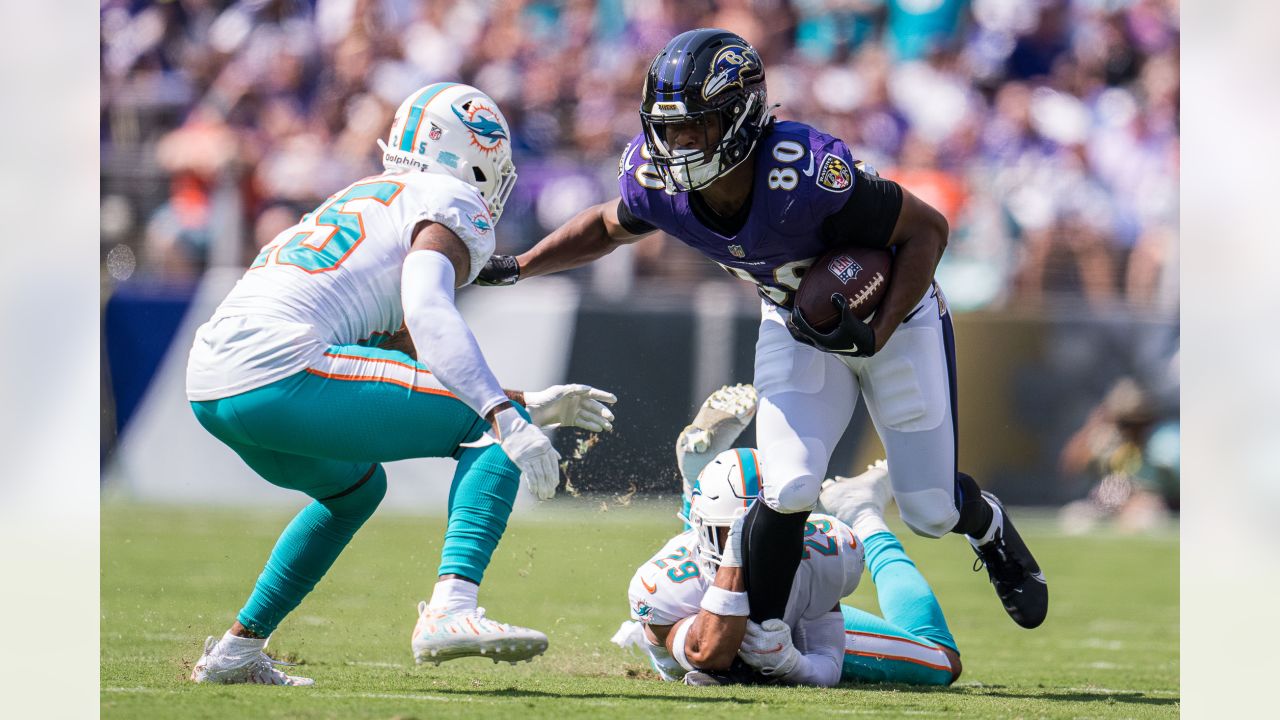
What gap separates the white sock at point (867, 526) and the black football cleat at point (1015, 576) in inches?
10.9

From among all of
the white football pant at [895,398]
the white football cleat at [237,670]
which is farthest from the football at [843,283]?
the white football cleat at [237,670]

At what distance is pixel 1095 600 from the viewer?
6641 millimetres

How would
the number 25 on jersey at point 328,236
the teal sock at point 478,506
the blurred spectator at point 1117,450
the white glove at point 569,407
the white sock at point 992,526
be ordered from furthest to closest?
the blurred spectator at point 1117,450, the white sock at point 992,526, the white glove at point 569,407, the number 25 on jersey at point 328,236, the teal sock at point 478,506

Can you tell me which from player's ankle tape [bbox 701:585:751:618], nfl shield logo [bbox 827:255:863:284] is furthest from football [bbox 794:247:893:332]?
player's ankle tape [bbox 701:585:751:618]

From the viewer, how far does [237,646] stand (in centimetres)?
382

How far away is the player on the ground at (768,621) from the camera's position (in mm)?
3760

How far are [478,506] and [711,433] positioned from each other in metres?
1.09

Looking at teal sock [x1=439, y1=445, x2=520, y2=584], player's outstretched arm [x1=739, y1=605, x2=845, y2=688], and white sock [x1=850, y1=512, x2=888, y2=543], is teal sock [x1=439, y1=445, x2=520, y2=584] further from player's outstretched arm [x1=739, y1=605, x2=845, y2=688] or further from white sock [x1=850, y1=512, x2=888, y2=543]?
white sock [x1=850, y1=512, x2=888, y2=543]

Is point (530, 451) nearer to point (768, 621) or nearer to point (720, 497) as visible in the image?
point (720, 497)

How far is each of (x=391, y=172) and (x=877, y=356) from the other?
55.3 inches

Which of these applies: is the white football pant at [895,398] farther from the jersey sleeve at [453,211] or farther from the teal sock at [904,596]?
the jersey sleeve at [453,211]

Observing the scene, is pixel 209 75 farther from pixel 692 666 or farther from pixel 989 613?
pixel 692 666

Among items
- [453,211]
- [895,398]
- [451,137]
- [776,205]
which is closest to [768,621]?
[895,398]
